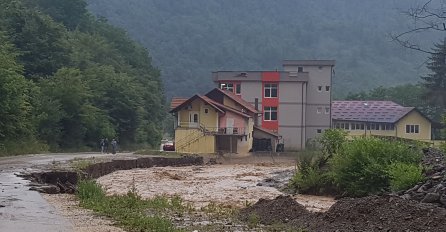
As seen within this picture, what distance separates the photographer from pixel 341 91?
14450 centimetres

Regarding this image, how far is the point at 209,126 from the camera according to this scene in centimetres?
6612

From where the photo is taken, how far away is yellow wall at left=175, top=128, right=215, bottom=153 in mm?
64875

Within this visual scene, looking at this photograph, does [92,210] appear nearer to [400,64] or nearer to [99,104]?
[99,104]

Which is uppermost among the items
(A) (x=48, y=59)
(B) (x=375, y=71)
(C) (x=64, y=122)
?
(B) (x=375, y=71)

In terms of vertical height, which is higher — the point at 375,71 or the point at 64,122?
the point at 375,71

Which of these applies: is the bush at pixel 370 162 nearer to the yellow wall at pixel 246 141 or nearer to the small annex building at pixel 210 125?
the small annex building at pixel 210 125

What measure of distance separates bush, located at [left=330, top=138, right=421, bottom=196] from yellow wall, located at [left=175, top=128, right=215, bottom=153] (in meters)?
38.1

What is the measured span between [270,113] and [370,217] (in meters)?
60.4

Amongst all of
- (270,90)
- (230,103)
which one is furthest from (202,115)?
(270,90)

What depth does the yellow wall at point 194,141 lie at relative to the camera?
64.9 m

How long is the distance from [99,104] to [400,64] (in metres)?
121

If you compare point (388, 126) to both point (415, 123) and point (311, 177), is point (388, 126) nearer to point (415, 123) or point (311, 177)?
point (415, 123)

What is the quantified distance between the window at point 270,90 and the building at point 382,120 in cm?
1050

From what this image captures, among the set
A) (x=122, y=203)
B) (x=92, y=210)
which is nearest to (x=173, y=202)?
(x=122, y=203)
